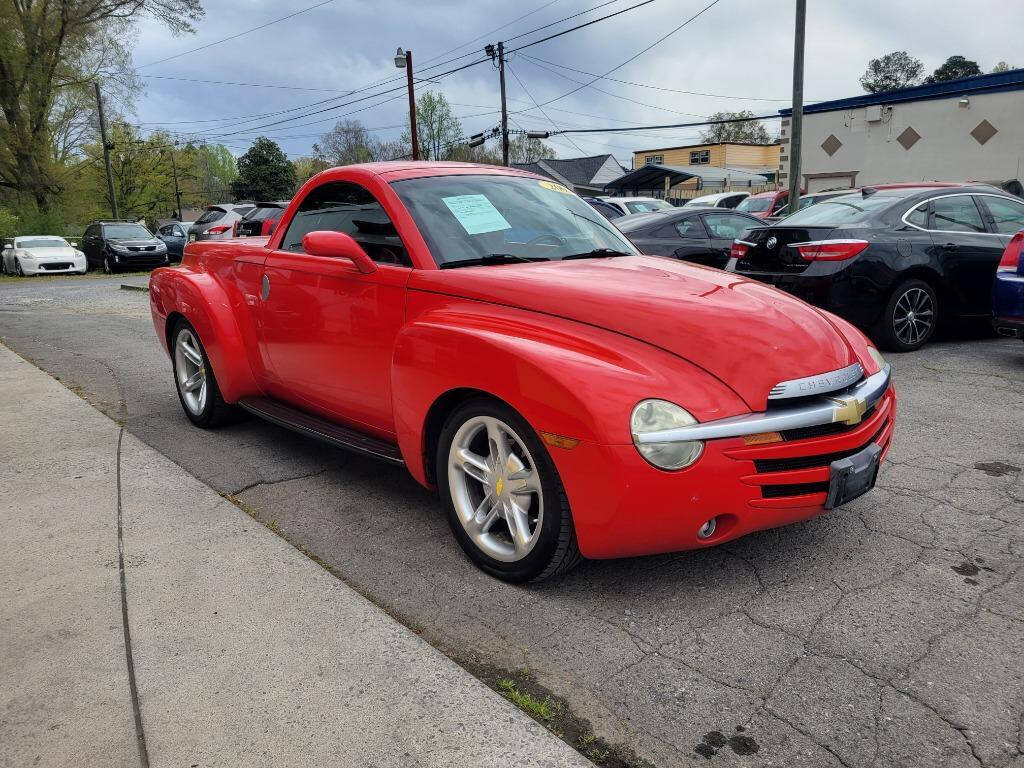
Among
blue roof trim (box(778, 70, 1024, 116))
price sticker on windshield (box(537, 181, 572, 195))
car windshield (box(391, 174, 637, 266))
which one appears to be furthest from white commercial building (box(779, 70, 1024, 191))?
car windshield (box(391, 174, 637, 266))

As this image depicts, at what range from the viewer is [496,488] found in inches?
112

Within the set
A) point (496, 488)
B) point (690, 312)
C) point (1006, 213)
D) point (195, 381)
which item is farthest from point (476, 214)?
Result: point (1006, 213)

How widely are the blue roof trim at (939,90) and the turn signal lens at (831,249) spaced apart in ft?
49.2

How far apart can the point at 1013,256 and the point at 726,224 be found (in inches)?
166

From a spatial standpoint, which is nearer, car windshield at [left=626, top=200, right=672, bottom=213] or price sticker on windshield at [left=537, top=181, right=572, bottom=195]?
price sticker on windshield at [left=537, top=181, right=572, bottom=195]

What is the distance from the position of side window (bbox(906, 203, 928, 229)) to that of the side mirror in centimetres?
551

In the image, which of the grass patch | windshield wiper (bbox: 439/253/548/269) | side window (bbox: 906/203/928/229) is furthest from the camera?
side window (bbox: 906/203/928/229)

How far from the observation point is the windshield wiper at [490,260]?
10.7 feet

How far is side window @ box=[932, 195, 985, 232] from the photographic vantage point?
6.94 m

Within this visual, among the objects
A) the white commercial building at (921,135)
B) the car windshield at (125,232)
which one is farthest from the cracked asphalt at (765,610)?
the car windshield at (125,232)

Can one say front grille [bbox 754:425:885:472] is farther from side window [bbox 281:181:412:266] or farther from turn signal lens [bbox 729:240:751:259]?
turn signal lens [bbox 729:240:751:259]

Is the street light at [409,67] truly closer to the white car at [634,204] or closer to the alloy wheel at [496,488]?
the white car at [634,204]

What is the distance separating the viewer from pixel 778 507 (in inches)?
101

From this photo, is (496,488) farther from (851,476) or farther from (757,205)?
(757,205)
